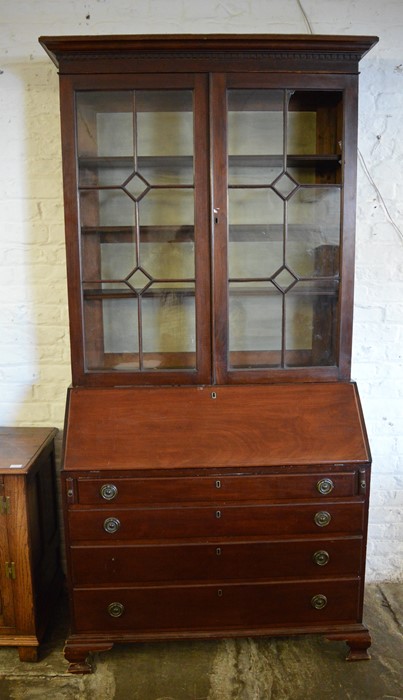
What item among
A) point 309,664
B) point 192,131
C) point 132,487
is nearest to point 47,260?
point 192,131

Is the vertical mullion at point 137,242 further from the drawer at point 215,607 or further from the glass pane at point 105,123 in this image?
the drawer at point 215,607

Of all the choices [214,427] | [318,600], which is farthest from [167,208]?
[318,600]

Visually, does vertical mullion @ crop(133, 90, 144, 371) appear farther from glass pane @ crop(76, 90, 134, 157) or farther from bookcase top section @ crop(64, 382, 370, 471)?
bookcase top section @ crop(64, 382, 370, 471)

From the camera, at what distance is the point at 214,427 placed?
5.45 feet

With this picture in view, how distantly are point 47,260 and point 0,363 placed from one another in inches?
18.2

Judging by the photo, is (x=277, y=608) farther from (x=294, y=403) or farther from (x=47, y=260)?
(x=47, y=260)

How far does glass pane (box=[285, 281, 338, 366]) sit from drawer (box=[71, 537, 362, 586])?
0.63 meters

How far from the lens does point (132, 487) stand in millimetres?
1604

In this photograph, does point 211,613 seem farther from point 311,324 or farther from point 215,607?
point 311,324

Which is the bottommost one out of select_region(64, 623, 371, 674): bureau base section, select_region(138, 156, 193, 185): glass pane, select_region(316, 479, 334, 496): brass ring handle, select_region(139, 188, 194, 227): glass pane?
select_region(64, 623, 371, 674): bureau base section

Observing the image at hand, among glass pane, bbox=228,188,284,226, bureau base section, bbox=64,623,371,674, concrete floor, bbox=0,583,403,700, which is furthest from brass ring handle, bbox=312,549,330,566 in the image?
glass pane, bbox=228,188,284,226

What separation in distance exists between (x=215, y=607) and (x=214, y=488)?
1.41ft

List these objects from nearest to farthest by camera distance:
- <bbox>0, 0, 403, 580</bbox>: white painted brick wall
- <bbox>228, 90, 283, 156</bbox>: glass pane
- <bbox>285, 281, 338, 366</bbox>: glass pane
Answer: <bbox>228, 90, 283, 156</bbox>: glass pane < <bbox>285, 281, 338, 366</bbox>: glass pane < <bbox>0, 0, 403, 580</bbox>: white painted brick wall

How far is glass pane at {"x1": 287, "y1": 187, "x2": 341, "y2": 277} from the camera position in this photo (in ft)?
5.53
